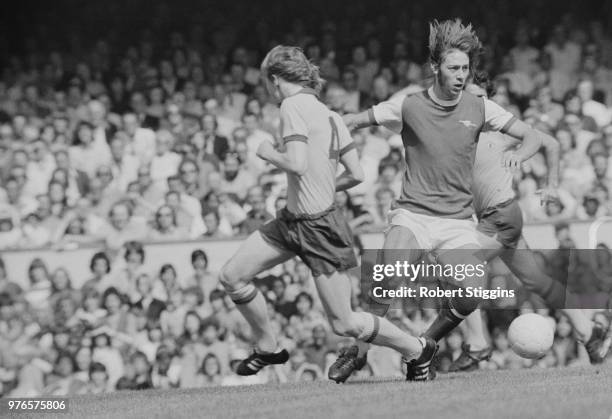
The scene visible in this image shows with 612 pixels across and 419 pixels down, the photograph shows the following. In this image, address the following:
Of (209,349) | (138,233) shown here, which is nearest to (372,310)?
(209,349)

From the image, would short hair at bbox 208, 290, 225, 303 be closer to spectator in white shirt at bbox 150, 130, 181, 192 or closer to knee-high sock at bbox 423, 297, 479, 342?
spectator in white shirt at bbox 150, 130, 181, 192

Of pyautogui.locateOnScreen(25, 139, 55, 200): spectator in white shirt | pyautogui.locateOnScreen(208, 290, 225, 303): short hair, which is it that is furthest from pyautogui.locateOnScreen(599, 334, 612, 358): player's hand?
pyautogui.locateOnScreen(25, 139, 55, 200): spectator in white shirt

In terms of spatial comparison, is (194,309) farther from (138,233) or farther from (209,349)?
(138,233)

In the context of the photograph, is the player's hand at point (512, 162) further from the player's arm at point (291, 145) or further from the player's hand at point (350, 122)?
the player's arm at point (291, 145)

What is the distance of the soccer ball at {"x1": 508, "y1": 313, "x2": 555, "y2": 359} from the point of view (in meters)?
8.21

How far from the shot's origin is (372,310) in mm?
8062

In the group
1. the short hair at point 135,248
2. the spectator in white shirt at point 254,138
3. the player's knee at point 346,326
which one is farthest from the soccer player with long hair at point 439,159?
the spectator in white shirt at point 254,138

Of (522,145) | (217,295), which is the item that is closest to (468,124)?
(522,145)

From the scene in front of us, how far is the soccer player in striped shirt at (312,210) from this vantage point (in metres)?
7.49

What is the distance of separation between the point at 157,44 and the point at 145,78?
144cm

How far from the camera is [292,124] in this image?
24.5 ft

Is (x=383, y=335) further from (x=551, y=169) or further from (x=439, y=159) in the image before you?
(x=551, y=169)

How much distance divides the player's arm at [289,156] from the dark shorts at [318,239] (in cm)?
36

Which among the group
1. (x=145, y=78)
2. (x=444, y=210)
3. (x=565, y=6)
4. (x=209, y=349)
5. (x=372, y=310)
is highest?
(x=565, y=6)
